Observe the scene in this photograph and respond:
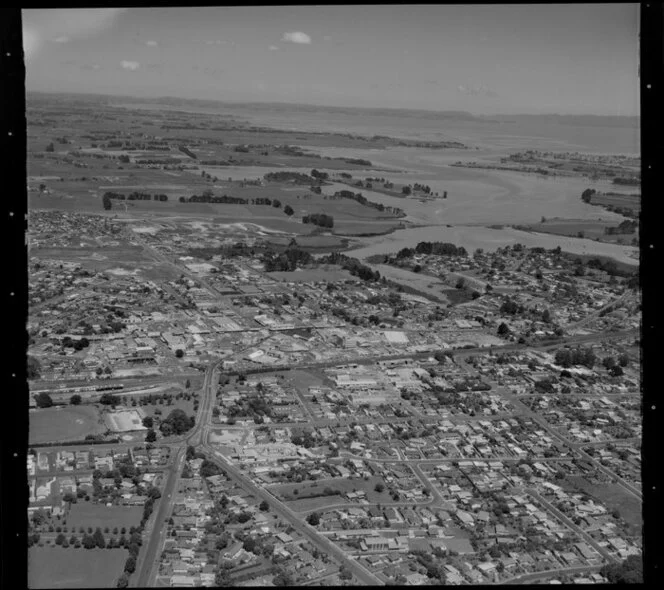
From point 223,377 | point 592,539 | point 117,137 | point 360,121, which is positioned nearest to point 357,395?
point 223,377

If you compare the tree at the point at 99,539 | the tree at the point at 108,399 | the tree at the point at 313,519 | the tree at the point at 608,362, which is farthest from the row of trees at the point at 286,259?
the tree at the point at 99,539

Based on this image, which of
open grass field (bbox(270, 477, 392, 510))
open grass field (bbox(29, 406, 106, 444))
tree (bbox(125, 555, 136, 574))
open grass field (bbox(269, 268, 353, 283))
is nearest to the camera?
tree (bbox(125, 555, 136, 574))

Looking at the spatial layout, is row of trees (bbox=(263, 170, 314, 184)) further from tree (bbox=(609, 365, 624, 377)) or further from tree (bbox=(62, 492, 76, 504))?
tree (bbox=(62, 492, 76, 504))

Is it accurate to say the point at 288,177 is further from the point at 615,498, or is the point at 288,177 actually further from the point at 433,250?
the point at 615,498

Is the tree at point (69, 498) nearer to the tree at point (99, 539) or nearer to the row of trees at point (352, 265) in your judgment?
the tree at point (99, 539)

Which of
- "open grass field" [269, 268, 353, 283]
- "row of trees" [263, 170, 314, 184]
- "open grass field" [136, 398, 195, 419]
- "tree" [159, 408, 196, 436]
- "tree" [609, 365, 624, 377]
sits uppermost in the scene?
"row of trees" [263, 170, 314, 184]

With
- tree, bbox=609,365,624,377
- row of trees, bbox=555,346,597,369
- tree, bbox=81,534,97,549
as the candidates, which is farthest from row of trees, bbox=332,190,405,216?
tree, bbox=81,534,97,549

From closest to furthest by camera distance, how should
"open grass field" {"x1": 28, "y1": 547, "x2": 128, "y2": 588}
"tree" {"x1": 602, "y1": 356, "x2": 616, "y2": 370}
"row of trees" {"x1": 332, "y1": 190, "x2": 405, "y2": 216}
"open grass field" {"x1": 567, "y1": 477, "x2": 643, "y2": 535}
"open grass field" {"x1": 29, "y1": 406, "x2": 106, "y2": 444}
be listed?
"open grass field" {"x1": 28, "y1": 547, "x2": 128, "y2": 588} → "open grass field" {"x1": 567, "y1": 477, "x2": 643, "y2": 535} → "open grass field" {"x1": 29, "y1": 406, "x2": 106, "y2": 444} → "tree" {"x1": 602, "y1": 356, "x2": 616, "y2": 370} → "row of trees" {"x1": 332, "y1": 190, "x2": 405, "y2": 216}
